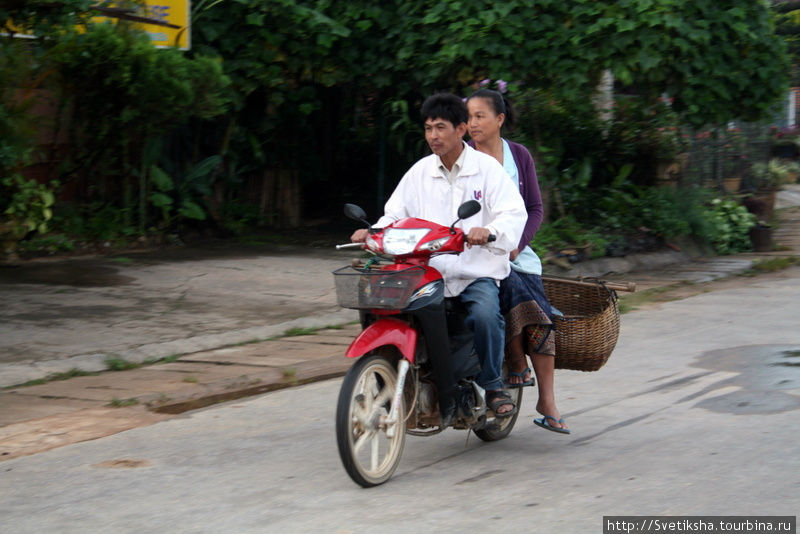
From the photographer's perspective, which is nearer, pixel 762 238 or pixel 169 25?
pixel 169 25

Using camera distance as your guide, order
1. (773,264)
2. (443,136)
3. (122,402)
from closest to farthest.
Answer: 1. (443,136)
2. (122,402)
3. (773,264)

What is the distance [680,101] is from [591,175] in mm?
1702

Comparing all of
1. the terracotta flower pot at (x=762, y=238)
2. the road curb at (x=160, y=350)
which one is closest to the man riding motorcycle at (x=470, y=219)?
the road curb at (x=160, y=350)

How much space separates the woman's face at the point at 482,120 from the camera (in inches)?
209

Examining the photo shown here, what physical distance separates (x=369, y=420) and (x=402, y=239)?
2.68 ft

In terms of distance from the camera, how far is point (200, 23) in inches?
490

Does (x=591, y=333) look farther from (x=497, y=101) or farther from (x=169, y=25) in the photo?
(x=169, y=25)

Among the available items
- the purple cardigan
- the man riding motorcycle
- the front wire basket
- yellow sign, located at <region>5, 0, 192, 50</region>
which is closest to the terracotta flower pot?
yellow sign, located at <region>5, 0, 192, 50</region>

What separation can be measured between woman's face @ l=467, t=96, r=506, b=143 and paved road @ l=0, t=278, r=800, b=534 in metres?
1.61

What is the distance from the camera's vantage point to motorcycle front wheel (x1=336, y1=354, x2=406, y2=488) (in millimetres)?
4383

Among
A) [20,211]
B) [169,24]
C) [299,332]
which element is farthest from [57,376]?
[169,24]

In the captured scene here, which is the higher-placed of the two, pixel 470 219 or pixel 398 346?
pixel 470 219

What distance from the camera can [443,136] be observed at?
15.9 ft

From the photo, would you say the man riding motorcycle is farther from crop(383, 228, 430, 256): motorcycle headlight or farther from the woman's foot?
the woman's foot
